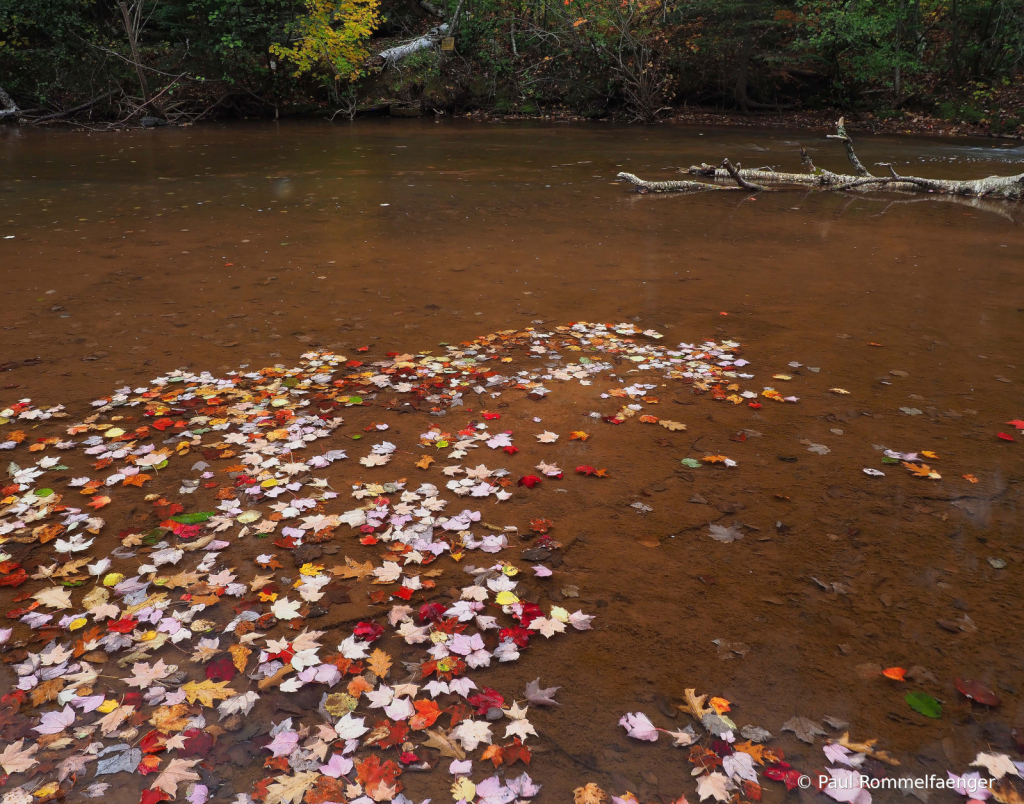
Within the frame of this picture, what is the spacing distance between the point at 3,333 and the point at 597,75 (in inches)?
931

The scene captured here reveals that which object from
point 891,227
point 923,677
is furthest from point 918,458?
point 891,227

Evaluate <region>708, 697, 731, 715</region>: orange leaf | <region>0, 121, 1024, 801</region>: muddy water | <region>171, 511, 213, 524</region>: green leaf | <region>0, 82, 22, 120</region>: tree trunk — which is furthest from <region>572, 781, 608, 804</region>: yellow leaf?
<region>0, 82, 22, 120</region>: tree trunk

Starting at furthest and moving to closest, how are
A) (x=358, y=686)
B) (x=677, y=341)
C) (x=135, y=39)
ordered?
(x=135, y=39) < (x=677, y=341) < (x=358, y=686)

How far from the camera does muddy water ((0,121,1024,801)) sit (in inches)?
98.8

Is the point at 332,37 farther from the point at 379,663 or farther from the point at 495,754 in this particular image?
the point at 495,754

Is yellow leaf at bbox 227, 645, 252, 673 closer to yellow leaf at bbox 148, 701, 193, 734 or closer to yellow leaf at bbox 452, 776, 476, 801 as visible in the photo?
yellow leaf at bbox 148, 701, 193, 734

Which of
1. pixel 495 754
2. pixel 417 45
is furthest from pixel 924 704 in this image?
pixel 417 45

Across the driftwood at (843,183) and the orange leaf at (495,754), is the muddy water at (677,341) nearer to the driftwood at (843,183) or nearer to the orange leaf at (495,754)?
the orange leaf at (495,754)

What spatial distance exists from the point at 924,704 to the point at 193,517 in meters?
3.21

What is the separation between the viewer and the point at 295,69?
82.4 ft

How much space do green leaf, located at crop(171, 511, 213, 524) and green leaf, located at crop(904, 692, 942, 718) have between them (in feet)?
10.2

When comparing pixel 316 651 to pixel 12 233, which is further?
pixel 12 233

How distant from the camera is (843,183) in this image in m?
11.4

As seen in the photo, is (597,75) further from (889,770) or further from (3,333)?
(889,770)
